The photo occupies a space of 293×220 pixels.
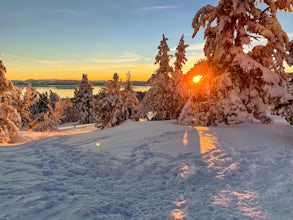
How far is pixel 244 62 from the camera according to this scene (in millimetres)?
11656

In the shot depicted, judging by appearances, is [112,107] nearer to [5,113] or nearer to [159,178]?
[5,113]

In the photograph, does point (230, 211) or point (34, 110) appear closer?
point (230, 211)

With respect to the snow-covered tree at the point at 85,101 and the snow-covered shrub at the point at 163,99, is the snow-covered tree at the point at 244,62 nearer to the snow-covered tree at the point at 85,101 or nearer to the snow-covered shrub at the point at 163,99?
the snow-covered shrub at the point at 163,99

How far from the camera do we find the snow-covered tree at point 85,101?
181ft

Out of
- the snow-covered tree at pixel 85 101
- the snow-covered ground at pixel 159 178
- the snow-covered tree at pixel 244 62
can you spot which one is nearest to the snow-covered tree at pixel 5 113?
the snow-covered ground at pixel 159 178

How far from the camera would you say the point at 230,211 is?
14.5 feet

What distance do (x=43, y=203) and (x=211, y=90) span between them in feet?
32.8

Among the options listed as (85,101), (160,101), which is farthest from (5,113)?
(85,101)

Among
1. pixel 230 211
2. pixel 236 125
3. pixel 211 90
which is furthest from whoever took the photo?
pixel 211 90

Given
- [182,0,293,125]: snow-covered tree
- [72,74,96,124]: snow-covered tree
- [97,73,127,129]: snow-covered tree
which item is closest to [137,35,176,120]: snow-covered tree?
[97,73,127,129]: snow-covered tree

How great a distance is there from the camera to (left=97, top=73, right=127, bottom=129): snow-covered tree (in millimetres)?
24234

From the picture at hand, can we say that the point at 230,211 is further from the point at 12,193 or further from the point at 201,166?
the point at 12,193

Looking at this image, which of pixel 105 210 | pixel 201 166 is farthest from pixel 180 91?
pixel 105 210

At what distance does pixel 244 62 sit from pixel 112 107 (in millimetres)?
16745
